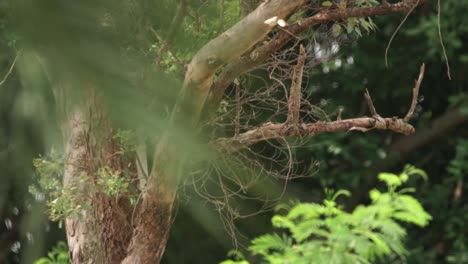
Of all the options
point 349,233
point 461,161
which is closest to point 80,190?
point 349,233

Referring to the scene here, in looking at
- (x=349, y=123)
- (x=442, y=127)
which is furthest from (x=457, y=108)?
(x=349, y=123)

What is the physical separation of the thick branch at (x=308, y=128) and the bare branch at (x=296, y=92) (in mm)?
70

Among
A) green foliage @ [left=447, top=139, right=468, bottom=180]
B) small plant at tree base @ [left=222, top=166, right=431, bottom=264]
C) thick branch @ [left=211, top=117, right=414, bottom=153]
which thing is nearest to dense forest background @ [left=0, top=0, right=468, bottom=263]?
green foliage @ [left=447, top=139, right=468, bottom=180]

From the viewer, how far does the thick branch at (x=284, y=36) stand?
345 cm

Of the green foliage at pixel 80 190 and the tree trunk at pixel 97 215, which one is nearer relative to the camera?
the green foliage at pixel 80 190

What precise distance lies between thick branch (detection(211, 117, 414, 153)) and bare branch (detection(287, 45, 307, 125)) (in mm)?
70

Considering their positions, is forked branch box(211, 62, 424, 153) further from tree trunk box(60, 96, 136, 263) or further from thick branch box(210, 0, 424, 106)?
tree trunk box(60, 96, 136, 263)

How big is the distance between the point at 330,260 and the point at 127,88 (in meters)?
2.75

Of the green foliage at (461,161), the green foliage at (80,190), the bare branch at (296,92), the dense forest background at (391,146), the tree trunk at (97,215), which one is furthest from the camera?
the green foliage at (461,161)

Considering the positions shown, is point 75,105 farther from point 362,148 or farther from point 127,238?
point 362,148

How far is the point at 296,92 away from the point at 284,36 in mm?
262

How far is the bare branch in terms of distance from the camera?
10.6 ft

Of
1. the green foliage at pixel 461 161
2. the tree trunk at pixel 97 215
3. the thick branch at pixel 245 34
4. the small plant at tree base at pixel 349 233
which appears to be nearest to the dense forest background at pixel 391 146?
the green foliage at pixel 461 161

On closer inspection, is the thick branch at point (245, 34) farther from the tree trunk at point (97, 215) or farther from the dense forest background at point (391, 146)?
the dense forest background at point (391, 146)
